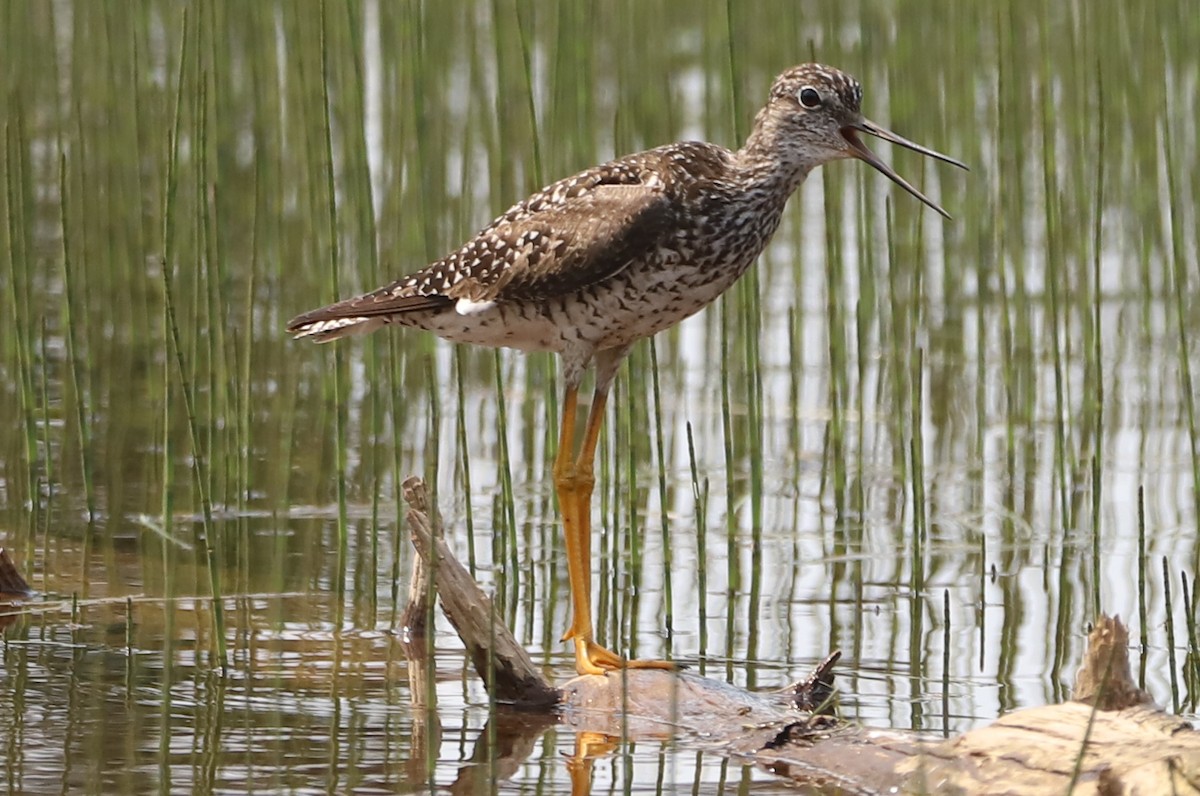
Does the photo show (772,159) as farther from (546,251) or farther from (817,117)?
(546,251)

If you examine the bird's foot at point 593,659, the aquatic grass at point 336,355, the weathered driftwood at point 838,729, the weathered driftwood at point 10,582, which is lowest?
the weathered driftwood at point 838,729

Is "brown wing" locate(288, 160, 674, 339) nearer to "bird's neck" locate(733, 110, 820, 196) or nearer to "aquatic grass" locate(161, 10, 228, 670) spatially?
"bird's neck" locate(733, 110, 820, 196)

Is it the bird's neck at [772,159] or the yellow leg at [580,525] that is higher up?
the bird's neck at [772,159]

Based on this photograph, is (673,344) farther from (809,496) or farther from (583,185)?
(583,185)

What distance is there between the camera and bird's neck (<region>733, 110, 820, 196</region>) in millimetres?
6793

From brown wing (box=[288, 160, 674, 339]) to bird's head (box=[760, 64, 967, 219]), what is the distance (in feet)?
1.82

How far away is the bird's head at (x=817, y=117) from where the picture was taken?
6887mm

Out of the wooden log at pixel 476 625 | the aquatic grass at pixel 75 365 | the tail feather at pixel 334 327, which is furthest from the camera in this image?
the aquatic grass at pixel 75 365

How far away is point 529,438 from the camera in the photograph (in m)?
9.52

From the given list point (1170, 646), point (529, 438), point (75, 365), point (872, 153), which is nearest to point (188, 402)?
point (75, 365)

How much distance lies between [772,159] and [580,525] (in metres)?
1.53

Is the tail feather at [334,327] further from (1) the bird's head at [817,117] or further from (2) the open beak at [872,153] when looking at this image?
(2) the open beak at [872,153]

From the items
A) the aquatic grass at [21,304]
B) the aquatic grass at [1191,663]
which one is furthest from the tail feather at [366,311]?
the aquatic grass at [1191,663]

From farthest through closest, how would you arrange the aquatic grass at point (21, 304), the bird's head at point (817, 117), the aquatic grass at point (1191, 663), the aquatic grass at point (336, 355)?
the aquatic grass at point (21, 304)
the aquatic grass at point (336, 355)
the bird's head at point (817, 117)
the aquatic grass at point (1191, 663)
